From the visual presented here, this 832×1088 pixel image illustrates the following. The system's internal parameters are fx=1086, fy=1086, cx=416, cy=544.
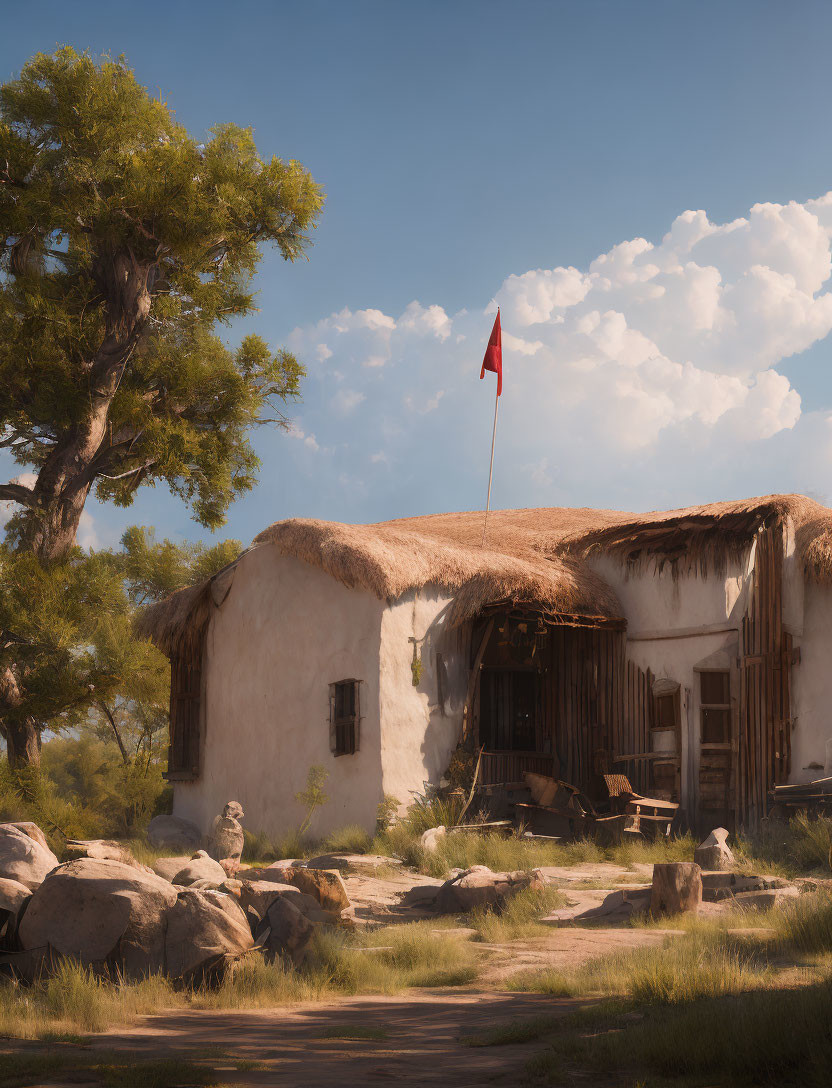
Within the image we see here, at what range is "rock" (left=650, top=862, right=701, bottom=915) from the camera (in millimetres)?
8594

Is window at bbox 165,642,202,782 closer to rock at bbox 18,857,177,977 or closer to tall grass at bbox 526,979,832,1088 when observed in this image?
rock at bbox 18,857,177,977

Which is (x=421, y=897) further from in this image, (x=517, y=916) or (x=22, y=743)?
(x=22, y=743)

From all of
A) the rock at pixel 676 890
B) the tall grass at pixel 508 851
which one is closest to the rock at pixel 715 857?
the tall grass at pixel 508 851

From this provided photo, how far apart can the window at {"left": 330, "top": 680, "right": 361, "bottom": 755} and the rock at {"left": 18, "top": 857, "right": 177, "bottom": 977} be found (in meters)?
6.97

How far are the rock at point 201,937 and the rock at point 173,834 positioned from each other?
27.7 ft

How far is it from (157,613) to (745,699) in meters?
8.93

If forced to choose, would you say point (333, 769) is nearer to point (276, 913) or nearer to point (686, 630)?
point (686, 630)

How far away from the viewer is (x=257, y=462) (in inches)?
678

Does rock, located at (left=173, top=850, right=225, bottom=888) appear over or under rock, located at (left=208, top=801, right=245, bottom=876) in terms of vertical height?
over

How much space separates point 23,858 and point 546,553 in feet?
31.3

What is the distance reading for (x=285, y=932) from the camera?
7305 mm

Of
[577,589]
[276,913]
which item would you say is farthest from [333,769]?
[276,913]

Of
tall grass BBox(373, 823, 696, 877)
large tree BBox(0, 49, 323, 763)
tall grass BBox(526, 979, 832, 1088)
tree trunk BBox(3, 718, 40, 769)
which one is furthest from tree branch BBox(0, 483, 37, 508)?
tall grass BBox(526, 979, 832, 1088)

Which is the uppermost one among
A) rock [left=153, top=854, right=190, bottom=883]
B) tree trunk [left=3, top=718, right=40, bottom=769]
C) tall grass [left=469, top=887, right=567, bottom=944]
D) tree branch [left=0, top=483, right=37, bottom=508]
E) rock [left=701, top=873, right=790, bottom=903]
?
tree branch [left=0, top=483, right=37, bottom=508]
